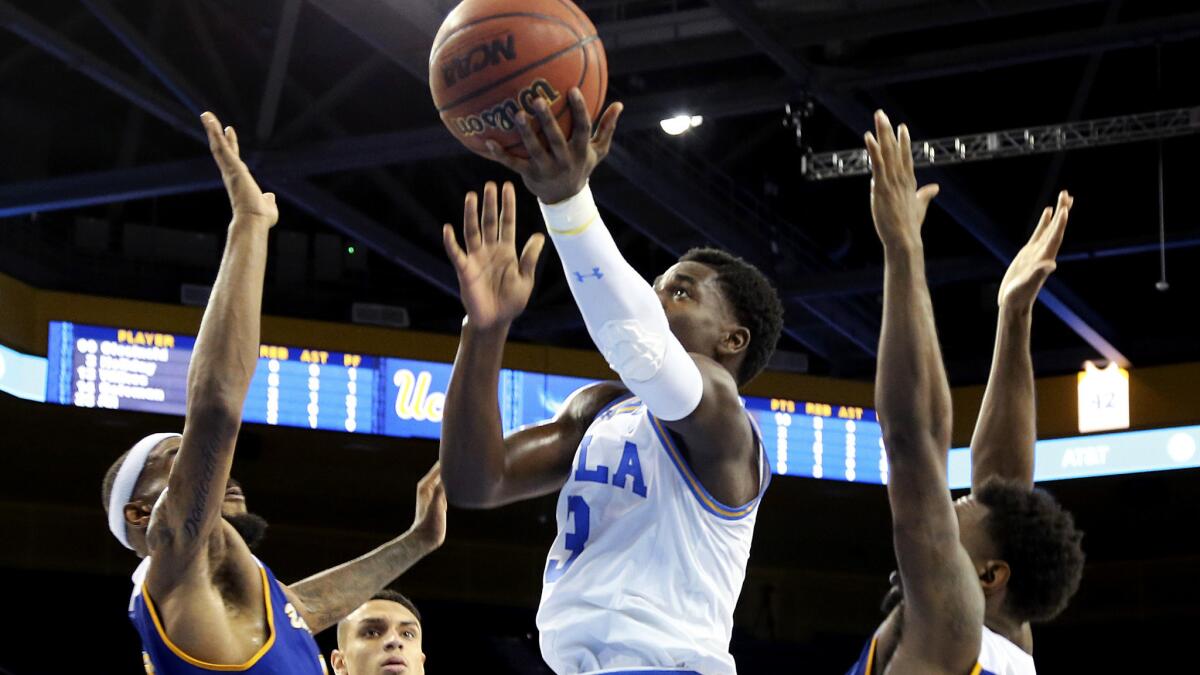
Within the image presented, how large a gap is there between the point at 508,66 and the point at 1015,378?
4.87 feet

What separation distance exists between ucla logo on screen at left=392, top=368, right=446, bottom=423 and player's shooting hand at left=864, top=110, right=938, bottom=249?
964 centimetres

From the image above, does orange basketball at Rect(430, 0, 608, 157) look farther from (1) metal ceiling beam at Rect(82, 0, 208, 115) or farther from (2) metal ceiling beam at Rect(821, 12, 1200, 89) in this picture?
(2) metal ceiling beam at Rect(821, 12, 1200, 89)

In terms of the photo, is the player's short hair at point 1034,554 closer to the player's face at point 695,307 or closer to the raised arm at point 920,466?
the raised arm at point 920,466

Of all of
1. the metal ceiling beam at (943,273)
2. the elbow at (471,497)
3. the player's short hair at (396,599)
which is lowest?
the player's short hair at (396,599)

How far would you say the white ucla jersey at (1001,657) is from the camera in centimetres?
308

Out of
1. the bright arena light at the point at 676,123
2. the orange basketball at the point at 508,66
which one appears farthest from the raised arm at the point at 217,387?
the bright arena light at the point at 676,123

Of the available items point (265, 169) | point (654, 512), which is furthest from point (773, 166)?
point (654, 512)

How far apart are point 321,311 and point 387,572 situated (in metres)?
9.32

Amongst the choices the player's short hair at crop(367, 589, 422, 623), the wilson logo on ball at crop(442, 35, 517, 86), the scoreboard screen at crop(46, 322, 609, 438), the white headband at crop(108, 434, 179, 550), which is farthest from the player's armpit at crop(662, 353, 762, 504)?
the scoreboard screen at crop(46, 322, 609, 438)

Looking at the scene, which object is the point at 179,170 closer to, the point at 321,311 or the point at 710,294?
the point at 321,311

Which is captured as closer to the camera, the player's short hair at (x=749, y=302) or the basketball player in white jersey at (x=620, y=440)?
the basketball player in white jersey at (x=620, y=440)

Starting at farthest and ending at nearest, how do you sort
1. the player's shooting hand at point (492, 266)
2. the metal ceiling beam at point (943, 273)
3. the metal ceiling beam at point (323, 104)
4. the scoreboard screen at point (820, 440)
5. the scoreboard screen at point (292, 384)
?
the scoreboard screen at point (820, 440)
the metal ceiling beam at point (943, 273)
the scoreboard screen at point (292, 384)
the metal ceiling beam at point (323, 104)
the player's shooting hand at point (492, 266)

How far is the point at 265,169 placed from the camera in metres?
10.7

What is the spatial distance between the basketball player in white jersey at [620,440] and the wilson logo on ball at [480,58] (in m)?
0.21
